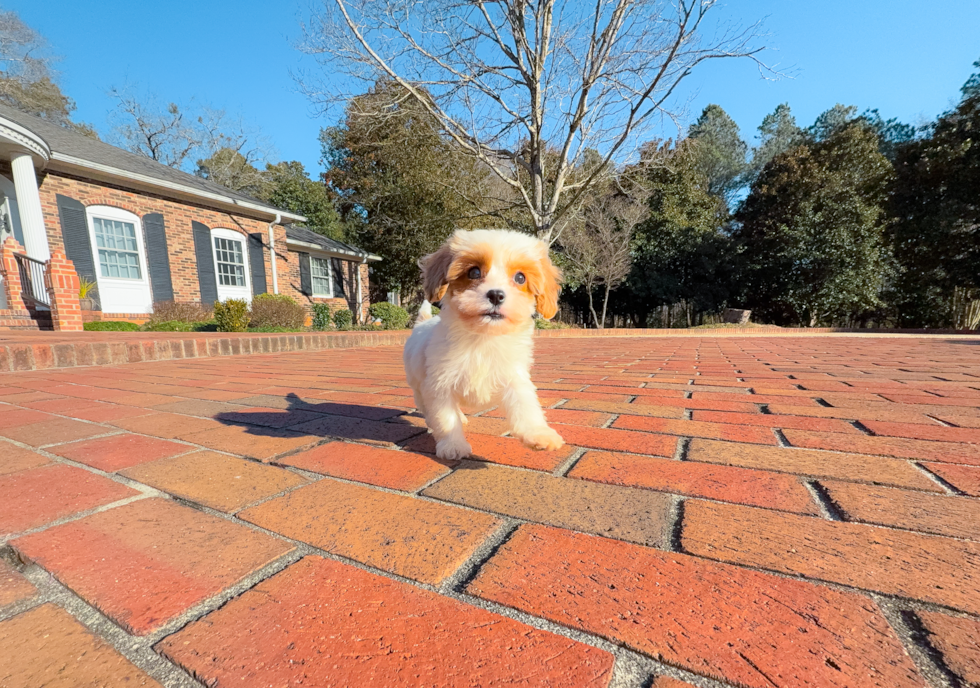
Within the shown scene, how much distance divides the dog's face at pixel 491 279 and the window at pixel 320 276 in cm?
1805

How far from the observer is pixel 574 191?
58.7ft

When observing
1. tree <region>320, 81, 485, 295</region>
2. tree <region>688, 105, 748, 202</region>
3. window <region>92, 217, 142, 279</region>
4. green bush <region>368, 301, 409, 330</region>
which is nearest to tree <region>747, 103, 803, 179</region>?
tree <region>688, 105, 748, 202</region>

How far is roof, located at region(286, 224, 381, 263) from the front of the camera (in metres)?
17.2

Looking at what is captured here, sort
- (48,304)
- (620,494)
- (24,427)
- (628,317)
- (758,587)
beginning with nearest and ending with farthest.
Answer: (758,587) < (620,494) < (24,427) < (48,304) < (628,317)

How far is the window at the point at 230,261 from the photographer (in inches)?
570

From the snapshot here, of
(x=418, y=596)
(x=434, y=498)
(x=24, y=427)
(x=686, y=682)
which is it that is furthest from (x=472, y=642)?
(x=24, y=427)

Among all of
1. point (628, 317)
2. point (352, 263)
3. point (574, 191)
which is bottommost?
point (628, 317)

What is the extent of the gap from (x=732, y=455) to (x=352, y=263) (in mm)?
20666

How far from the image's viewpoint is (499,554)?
104 cm

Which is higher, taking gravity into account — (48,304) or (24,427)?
(48,304)

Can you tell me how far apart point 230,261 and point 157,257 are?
2377 millimetres

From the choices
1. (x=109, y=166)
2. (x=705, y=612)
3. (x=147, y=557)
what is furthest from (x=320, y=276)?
(x=705, y=612)

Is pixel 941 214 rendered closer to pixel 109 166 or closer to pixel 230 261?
pixel 230 261

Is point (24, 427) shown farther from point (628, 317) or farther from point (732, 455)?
point (628, 317)
